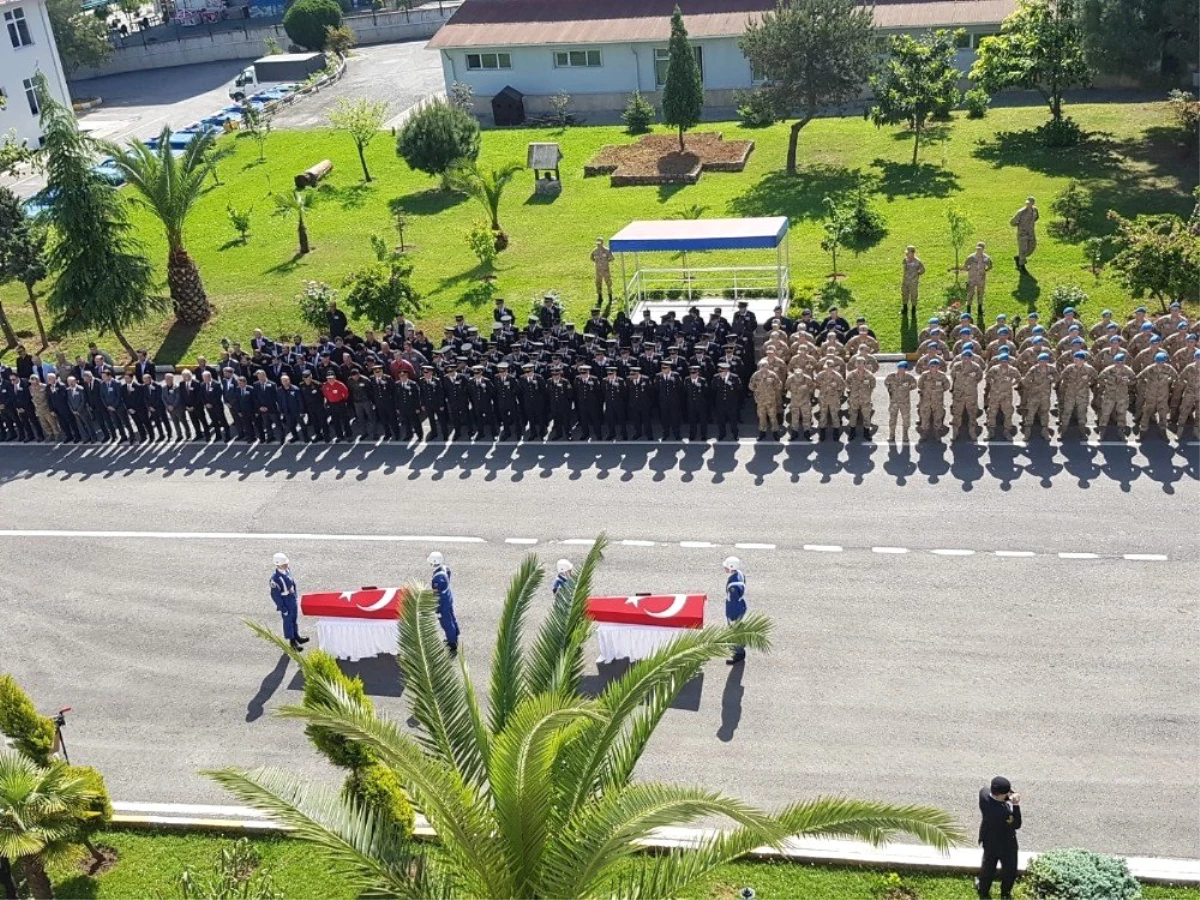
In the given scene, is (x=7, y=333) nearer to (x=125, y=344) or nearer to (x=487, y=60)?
(x=125, y=344)

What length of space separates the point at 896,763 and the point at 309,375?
12526 mm

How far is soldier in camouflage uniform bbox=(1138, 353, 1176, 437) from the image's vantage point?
698 inches

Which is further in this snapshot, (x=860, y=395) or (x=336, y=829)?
(x=860, y=395)

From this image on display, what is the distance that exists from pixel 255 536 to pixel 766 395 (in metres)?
8.18

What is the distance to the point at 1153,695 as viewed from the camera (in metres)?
12.7

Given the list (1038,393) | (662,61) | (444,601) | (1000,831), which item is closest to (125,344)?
(444,601)

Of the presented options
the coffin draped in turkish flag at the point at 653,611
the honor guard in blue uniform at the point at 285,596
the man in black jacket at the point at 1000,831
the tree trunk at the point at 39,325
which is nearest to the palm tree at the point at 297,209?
the tree trunk at the point at 39,325

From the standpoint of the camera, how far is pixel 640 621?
45.9 feet

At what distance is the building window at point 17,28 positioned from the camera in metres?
51.2

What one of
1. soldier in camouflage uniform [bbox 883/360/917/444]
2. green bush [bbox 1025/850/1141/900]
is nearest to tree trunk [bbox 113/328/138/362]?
soldier in camouflage uniform [bbox 883/360/917/444]

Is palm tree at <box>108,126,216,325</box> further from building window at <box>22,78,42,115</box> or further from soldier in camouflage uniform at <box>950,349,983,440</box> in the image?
building window at <box>22,78,42,115</box>

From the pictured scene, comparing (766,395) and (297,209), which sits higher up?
(297,209)

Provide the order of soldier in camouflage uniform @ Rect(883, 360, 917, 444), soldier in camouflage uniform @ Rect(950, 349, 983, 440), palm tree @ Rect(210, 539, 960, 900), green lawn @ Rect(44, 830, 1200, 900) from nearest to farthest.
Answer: palm tree @ Rect(210, 539, 960, 900) → green lawn @ Rect(44, 830, 1200, 900) → soldier in camouflage uniform @ Rect(950, 349, 983, 440) → soldier in camouflage uniform @ Rect(883, 360, 917, 444)

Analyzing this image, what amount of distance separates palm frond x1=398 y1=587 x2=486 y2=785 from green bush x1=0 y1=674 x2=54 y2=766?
447 centimetres
